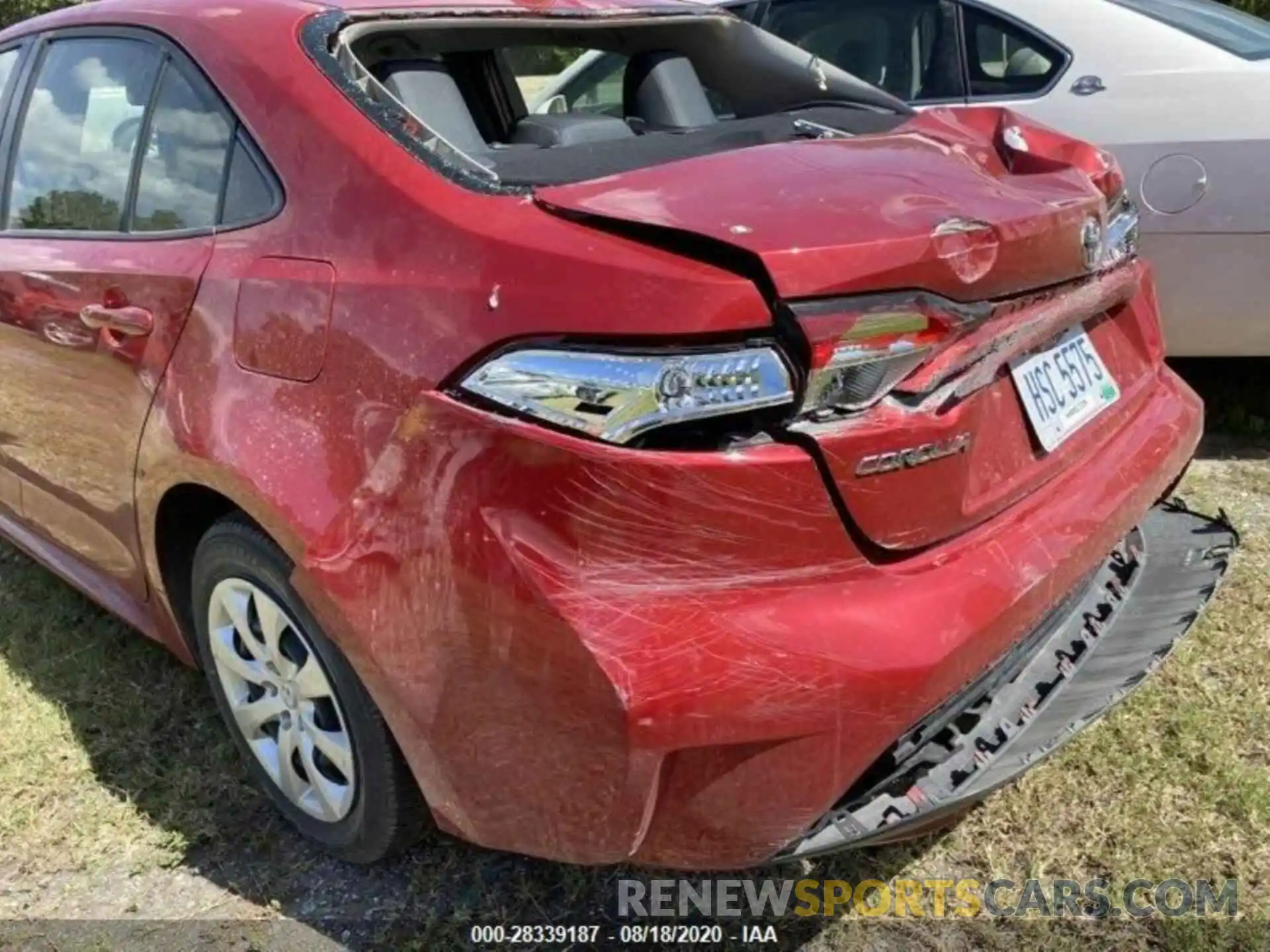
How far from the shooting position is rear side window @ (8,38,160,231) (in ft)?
7.75

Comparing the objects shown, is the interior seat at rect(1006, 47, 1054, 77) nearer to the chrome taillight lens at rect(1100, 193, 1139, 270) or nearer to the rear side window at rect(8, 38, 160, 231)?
the chrome taillight lens at rect(1100, 193, 1139, 270)

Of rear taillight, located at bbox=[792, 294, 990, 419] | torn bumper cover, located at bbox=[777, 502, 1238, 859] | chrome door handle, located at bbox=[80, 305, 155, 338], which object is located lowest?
torn bumper cover, located at bbox=[777, 502, 1238, 859]

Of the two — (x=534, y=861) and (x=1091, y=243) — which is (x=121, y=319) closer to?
(x=534, y=861)

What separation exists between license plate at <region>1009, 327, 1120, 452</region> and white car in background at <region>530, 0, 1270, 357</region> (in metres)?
1.62

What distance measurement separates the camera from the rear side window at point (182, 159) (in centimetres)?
209

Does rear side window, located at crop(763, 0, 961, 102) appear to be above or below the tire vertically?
above

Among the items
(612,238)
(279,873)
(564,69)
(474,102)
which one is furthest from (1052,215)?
(564,69)

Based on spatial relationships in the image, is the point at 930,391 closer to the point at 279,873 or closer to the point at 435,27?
the point at 435,27

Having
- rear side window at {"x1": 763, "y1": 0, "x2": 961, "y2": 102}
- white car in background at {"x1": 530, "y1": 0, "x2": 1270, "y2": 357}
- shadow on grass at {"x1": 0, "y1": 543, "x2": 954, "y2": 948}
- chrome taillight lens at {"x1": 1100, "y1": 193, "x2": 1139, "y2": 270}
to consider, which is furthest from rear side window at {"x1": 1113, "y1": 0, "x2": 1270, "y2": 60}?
shadow on grass at {"x1": 0, "y1": 543, "x2": 954, "y2": 948}

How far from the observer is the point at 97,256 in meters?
2.34

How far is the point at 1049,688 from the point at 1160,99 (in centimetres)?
234

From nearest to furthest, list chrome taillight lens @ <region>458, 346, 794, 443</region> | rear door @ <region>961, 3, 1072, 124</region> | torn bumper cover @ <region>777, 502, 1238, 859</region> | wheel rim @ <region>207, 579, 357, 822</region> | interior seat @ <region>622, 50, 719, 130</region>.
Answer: chrome taillight lens @ <region>458, 346, 794, 443</region> → torn bumper cover @ <region>777, 502, 1238, 859</region> → wheel rim @ <region>207, 579, 357, 822</region> → interior seat @ <region>622, 50, 719, 130</region> → rear door @ <region>961, 3, 1072, 124</region>

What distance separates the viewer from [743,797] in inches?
62.2

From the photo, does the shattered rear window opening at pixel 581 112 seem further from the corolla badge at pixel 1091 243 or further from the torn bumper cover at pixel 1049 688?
the torn bumper cover at pixel 1049 688
